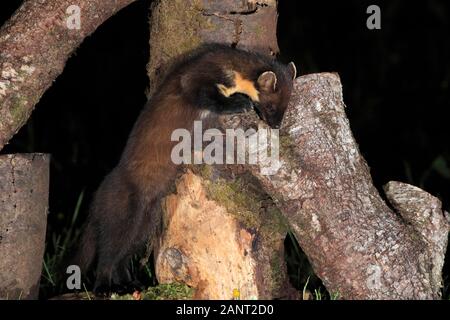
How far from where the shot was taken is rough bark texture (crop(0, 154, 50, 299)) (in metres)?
4.96

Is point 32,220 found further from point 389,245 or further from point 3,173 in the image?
point 389,245

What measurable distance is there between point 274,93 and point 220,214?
78 centimetres

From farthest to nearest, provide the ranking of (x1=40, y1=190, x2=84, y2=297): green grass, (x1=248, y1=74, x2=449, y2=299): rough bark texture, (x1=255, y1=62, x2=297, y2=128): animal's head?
1. (x1=40, y1=190, x2=84, y2=297): green grass
2. (x1=255, y1=62, x2=297, y2=128): animal's head
3. (x1=248, y1=74, x2=449, y2=299): rough bark texture

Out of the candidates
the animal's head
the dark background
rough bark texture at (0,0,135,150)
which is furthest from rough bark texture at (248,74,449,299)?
the dark background

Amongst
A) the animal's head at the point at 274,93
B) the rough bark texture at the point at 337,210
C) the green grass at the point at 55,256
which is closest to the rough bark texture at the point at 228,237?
the rough bark texture at the point at 337,210

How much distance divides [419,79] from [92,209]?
18.2 ft

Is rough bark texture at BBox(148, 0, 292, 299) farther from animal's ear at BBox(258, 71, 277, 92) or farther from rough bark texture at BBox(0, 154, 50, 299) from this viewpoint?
rough bark texture at BBox(0, 154, 50, 299)

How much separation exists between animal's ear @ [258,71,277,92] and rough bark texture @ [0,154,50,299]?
1396 mm

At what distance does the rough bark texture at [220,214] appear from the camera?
4969 mm

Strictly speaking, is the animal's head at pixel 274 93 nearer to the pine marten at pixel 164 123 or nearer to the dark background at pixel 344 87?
the pine marten at pixel 164 123

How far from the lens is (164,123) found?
512 centimetres

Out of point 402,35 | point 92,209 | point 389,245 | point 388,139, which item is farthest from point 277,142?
point 402,35

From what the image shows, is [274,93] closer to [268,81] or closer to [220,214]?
[268,81]

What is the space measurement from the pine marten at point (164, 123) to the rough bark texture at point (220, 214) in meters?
0.14
